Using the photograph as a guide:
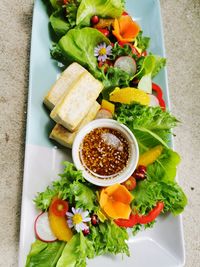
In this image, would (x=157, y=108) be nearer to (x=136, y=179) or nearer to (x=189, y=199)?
(x=136, y=179)

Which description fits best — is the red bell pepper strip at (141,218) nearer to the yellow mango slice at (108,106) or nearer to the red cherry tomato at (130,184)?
the red cherry tomato at (130,184)

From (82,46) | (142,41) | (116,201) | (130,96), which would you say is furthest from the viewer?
(142,41)

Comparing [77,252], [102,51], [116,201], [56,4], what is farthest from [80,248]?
[56,4]

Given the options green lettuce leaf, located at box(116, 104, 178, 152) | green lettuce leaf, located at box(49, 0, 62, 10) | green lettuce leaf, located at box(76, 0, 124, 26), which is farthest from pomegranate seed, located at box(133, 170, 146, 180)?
green lettuce leaf, located at box(49, 0, 62, 10)

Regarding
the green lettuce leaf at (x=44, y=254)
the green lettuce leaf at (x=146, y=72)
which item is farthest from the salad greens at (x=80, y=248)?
the green lettuce leaf at (x=146, y=72)

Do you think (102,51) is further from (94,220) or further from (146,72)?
(94,220)

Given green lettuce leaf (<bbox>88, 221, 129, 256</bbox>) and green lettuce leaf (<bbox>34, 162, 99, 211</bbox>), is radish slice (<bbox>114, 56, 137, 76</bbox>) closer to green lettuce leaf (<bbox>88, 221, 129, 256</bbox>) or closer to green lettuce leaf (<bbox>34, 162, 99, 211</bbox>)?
green lettuce leaf (<bbox>34, 162, 99, 211</bbox>)
